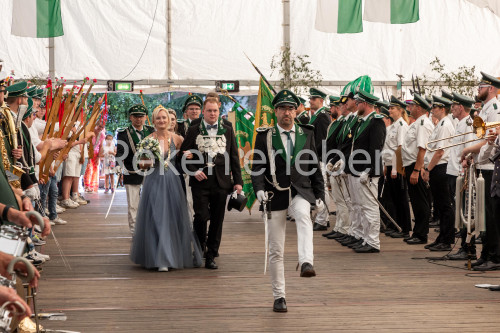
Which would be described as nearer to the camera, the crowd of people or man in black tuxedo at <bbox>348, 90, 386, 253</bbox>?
Answer: the crowd of people

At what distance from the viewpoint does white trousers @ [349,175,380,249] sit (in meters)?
10.6

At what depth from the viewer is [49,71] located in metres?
26.1

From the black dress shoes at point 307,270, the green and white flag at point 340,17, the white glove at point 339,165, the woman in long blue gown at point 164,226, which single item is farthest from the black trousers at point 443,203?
the green and white flag at point 340,17

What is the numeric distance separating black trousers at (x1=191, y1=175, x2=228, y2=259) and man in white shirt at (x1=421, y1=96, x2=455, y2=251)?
2890mm

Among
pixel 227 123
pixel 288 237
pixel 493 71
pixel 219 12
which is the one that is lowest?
pixel 288 237

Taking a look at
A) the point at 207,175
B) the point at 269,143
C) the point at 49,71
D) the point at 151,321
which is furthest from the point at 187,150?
the point at 49,71

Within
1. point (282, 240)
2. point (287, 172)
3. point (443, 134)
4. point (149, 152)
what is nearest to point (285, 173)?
point (287, 172)

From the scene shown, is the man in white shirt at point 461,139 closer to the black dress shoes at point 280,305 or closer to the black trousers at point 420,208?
the black trousers at point 420,208

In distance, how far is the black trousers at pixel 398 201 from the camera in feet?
41.3

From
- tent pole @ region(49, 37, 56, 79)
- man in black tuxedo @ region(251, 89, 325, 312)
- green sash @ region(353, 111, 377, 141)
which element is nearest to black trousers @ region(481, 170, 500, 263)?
green sash @ region(353, 111, 377, 141)

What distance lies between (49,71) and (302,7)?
329 inches

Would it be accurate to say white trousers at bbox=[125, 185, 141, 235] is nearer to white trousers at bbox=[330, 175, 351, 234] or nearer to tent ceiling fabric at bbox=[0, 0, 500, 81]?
white trousers at bbox=[330, 175, 351, 234]

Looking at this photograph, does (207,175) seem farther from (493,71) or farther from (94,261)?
(493,71)

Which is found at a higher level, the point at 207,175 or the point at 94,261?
the point at 207,175
